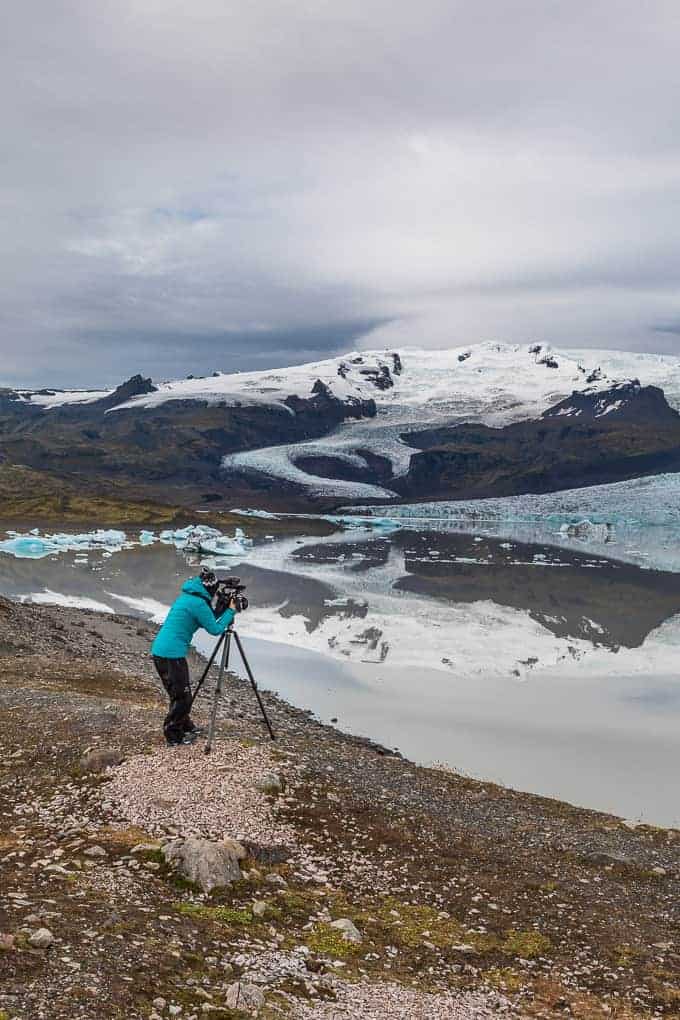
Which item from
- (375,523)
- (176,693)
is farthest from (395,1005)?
(375,523)

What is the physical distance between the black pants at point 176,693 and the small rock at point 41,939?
19.1ft

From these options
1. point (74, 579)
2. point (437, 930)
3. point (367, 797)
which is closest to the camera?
point (437, 930)

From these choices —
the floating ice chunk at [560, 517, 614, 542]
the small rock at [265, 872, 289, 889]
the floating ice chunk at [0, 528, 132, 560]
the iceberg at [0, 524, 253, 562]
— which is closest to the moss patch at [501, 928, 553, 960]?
the small rock at [265, 872, 289, 889]

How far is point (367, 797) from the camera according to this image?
44.8 ft

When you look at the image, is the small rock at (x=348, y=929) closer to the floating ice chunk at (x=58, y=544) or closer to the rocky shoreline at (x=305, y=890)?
the rocky shoreline at (x=305, y=890)

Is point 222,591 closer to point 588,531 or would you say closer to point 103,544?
point 103,544

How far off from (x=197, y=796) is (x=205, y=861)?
182 centimetres

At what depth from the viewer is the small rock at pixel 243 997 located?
279 inches

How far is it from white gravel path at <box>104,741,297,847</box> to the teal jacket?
176cm

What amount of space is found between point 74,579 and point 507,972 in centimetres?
5736

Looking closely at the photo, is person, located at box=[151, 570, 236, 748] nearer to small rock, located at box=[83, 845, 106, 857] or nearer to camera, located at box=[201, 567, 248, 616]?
camera, located at box=[201, 567, 248, 616]

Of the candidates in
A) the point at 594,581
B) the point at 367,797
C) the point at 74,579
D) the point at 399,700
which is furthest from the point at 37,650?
the point at 594,581

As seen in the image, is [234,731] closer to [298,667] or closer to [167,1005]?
[167,1005]

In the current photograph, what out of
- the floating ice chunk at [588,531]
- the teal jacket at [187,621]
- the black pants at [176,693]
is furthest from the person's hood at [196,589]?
the floating ice chunk at [588,531]
